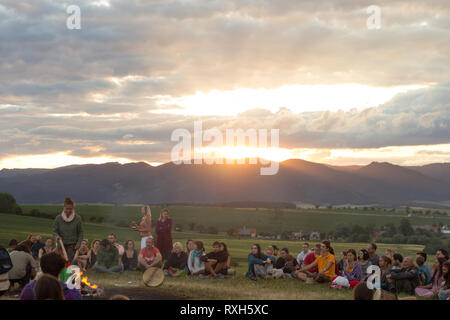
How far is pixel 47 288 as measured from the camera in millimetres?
7484

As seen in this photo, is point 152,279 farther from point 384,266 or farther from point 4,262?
point 384,266

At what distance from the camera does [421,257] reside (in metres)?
15.5

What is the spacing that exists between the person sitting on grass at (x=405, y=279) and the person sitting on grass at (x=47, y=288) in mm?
10461

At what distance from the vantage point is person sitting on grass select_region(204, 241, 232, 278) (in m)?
18.0

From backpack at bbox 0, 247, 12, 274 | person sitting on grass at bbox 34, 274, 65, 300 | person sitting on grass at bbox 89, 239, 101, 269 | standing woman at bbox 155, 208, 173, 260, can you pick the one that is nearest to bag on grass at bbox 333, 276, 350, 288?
standing woman at bbox 155, 208, 173, 260

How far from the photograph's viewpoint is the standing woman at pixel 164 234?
19781 mm

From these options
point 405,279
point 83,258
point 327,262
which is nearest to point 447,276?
point 405,279

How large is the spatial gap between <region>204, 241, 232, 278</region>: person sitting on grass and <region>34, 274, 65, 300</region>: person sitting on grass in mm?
10680

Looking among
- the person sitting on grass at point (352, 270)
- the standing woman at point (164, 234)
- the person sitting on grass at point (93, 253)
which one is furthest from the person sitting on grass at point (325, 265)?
the person sitting on grass at point (93, 253)

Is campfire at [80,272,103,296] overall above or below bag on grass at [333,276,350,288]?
above

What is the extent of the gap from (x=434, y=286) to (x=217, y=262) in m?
7.09

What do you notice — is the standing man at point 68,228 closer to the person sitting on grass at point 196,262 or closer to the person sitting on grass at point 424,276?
the person sitting on grass at point 196,262

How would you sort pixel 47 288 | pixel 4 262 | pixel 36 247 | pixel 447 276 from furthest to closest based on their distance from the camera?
1. pixel 36 247
2. pixel 447 276
3. pixel 4 262
4. pixel 47 288

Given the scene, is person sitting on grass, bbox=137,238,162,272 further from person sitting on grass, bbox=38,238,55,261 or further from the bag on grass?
the bag on grass
